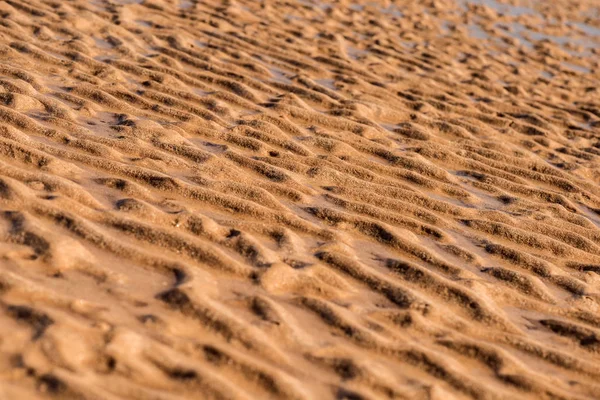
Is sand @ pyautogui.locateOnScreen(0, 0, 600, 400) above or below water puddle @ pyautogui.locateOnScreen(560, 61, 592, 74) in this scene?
below

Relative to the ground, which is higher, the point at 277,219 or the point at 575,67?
the point at 575,67

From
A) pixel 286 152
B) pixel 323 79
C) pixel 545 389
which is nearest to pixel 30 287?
pixel 545 389

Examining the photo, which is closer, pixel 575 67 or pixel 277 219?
pixel 277 219

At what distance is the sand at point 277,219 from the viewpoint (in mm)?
2609

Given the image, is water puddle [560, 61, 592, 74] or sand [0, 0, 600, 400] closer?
sand [0, 0, 600, 400]

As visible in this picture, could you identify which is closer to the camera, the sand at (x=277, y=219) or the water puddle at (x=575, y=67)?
the sand at (x=277, y=219)

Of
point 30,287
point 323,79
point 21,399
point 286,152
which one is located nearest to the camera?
point 21,399

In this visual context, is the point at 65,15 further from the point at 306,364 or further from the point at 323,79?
the point at 306,364

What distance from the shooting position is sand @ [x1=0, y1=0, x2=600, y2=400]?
2609 mm

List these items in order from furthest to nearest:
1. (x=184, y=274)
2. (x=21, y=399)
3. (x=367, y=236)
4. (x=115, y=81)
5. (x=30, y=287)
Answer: (x=115, y=81)
(x=367, y=236)
(x=184, y=274)
(x=30, y=287)
(x=21, y=399)

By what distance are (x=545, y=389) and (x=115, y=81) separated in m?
3.61

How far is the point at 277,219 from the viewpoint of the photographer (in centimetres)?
370

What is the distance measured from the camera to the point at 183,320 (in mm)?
2744

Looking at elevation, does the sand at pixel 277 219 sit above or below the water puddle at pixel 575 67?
below
